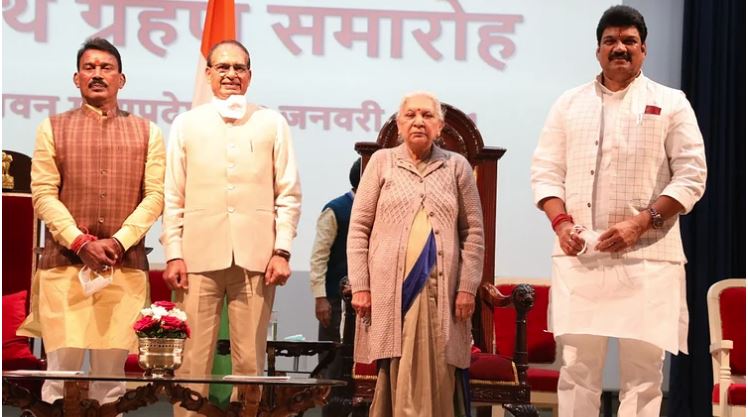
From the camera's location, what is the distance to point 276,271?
4.23m

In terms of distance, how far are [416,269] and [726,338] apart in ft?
7.22

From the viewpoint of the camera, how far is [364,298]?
4.19 meters

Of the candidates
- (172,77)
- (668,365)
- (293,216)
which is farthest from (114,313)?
(668,365)

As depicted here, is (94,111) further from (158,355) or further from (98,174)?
(158,355)

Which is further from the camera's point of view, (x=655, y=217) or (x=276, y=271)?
(x=276, y=271)

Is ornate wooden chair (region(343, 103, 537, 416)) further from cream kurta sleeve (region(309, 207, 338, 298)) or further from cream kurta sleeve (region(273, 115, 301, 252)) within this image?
cream kurta sleeve (region(309, 207, 338, 298))

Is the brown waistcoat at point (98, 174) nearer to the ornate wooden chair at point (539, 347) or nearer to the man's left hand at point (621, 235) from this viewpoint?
the man's left hand at point (621, 235)

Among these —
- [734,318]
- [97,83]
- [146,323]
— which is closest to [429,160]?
[146,323]

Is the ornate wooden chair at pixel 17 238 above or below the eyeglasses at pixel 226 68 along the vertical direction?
below

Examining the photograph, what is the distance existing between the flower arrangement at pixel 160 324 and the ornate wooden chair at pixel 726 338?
8.55 ft

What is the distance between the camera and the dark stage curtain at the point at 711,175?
7.46m

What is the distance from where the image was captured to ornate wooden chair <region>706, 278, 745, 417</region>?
17.3 ft

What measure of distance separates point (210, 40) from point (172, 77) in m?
1.38

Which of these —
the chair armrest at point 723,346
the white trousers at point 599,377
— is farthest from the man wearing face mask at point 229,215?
the chair armrest at point 723,346
